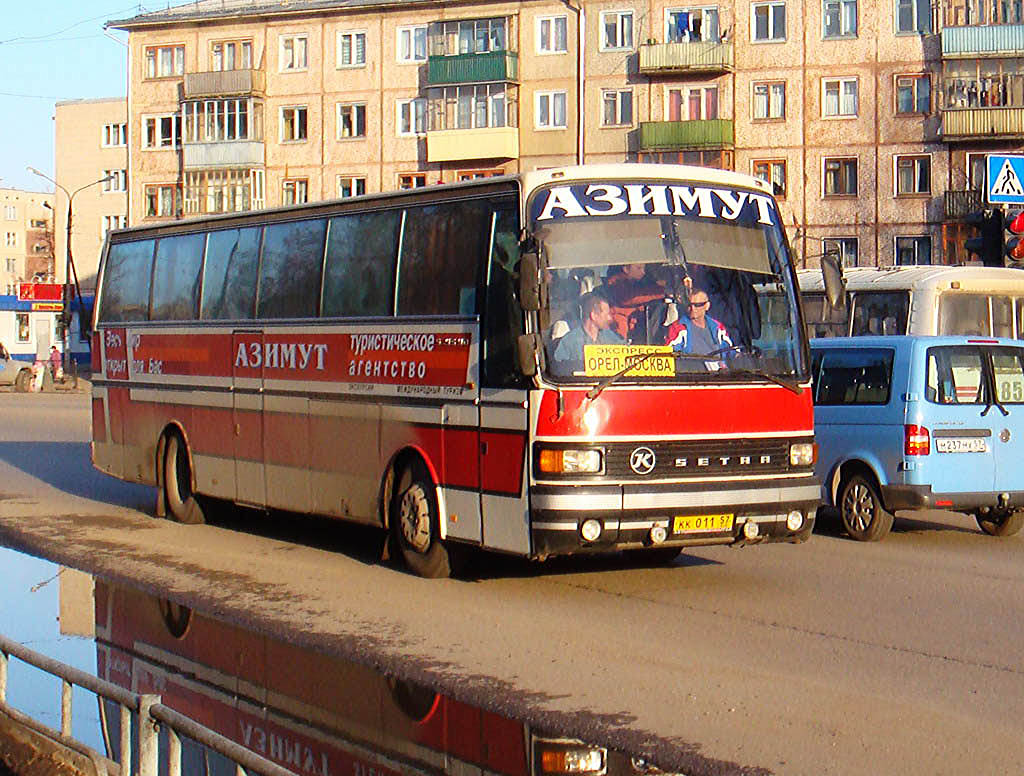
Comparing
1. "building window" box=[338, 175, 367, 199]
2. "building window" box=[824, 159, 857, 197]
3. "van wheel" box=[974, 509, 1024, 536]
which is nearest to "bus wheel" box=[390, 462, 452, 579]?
"van wheel" box=[974, 509, 1024, 536]

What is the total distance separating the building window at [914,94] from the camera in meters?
62.4

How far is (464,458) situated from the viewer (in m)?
12.2

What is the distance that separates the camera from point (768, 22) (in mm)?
64688

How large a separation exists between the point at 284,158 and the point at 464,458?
207ft

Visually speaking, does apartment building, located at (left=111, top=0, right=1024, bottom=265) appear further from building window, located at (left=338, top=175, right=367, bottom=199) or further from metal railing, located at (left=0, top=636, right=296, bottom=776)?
metal railing, located at (left=0, top=636, right=296, bottom=776)

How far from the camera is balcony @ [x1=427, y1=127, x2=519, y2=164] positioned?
68500 mm

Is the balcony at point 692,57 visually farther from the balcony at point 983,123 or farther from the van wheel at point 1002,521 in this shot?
the van wheel at point 1002,521

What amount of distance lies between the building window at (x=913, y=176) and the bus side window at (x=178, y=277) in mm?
48285

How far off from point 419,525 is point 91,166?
93600mm

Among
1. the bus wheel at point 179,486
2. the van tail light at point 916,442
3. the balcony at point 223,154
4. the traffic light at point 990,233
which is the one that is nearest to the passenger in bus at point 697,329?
the van tail light at point 916,442

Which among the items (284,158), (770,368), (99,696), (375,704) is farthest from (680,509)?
(284,158)

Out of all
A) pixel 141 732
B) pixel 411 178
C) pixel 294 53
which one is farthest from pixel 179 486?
pixel 294 53

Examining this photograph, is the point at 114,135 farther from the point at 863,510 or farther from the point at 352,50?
the point at 863,510

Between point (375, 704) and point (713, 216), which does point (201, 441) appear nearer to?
point (713, 216)
